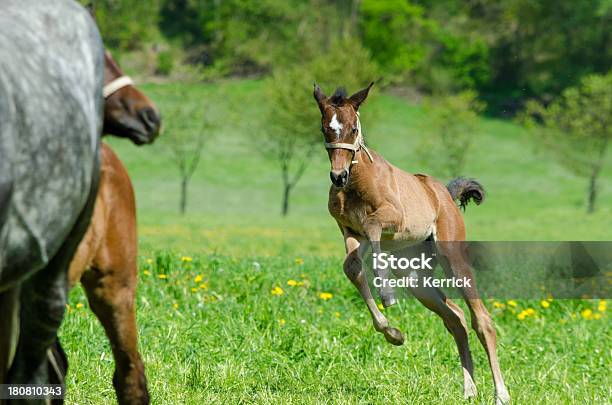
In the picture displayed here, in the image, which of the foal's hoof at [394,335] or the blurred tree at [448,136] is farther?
the blurred tree at [448,136]

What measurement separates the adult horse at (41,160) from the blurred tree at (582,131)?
35.5m

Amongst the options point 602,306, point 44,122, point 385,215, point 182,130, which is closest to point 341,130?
point 385,215

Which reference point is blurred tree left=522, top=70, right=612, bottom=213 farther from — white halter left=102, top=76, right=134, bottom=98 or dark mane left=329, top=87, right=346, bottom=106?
white halter left=102, top=76, right=134, bottom=98

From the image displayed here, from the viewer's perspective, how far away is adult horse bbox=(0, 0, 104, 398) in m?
3.05

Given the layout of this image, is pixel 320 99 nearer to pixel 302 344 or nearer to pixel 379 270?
pixel 379 270

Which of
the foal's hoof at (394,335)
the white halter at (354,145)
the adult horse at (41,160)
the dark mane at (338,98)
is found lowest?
the foal's hoof at (394,335)

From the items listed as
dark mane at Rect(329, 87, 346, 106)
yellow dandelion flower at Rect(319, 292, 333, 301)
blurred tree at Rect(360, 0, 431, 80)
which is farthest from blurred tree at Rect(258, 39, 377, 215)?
dark mane at Rect(329, 87, 346, 106)

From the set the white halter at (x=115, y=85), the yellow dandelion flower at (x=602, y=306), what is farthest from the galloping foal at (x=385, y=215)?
the yellow dandelion flower at (x=602, y=306)

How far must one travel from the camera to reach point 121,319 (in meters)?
4.31

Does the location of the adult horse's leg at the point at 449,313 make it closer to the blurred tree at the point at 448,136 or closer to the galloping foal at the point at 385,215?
the galloping foal at the point at 385,215

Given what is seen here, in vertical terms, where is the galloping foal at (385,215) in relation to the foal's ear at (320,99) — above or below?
below

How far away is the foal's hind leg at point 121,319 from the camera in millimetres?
4242

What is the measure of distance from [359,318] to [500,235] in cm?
1895

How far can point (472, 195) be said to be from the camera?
857cm
